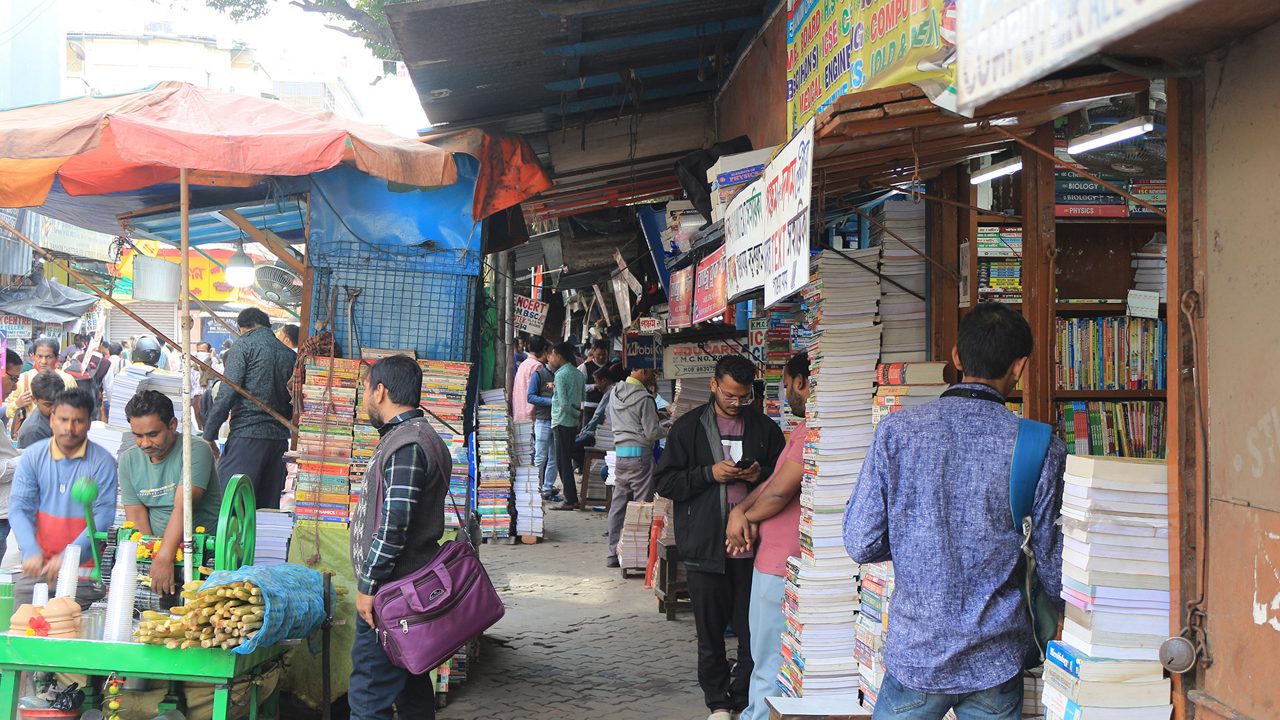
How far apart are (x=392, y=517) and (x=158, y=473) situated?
6.44 ft

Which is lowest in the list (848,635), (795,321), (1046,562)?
(848,635)

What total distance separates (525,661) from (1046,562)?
491 cm

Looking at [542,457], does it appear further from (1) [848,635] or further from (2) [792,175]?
(2) [792,175]

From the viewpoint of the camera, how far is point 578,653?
24.2 feet

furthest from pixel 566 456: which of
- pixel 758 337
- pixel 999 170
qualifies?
pixel 999 170

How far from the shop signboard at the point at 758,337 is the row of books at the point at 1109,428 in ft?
7.93

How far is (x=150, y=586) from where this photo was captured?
5234mm

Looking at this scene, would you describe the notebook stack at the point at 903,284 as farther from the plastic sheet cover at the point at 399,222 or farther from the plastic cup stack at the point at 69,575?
the plastic cup stack at the point at 69,575

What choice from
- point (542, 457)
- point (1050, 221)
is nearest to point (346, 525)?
point (1050, 221)

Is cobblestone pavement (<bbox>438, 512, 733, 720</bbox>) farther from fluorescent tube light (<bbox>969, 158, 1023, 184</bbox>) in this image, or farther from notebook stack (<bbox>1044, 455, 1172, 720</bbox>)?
notebook stack (<bbox>1044, 455, 1172, 720</bbox>)

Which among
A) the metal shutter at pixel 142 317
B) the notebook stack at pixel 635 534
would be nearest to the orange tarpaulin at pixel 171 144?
the notebook stack at pixel 635 534

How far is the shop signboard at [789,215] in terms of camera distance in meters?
3.46

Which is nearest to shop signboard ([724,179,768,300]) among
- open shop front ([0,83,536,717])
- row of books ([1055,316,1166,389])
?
open shop front ([0,83,536,717])

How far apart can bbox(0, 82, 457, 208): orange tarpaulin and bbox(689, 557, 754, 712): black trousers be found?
2.85 metres
